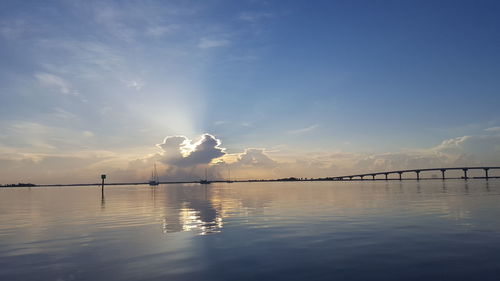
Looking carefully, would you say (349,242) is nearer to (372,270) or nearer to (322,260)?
(322,260)

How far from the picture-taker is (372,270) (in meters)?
13.4

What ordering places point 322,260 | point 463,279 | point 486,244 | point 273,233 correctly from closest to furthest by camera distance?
point 463,279 < point 322,260 < point 486,244 < point 273,233

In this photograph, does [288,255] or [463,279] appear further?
[288,255]

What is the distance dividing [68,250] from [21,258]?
7.47 feet

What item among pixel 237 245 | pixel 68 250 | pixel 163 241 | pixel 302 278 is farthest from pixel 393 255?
pixel 68 250

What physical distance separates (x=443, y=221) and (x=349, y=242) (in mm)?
13162

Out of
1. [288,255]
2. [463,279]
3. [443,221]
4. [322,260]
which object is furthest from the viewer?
[443,221]

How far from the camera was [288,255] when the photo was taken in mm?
16422

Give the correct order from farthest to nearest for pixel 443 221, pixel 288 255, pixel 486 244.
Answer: pixel 443 221
pixel 486 244
pixel 288 255

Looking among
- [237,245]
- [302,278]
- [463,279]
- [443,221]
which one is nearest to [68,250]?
[237,245]

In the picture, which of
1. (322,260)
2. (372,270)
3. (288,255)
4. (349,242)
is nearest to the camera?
(372,270)

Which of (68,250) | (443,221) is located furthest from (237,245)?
(443,221)

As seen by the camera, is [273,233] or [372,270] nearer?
[372,270]

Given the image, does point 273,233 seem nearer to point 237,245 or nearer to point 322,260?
point 237,245
